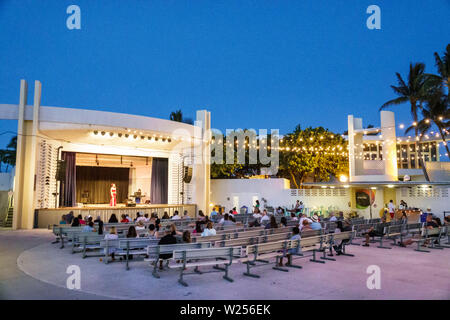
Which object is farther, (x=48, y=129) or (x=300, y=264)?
(x=48, y=129)

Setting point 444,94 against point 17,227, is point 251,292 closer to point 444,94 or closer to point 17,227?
point 17,227

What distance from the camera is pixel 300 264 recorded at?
7.23 m

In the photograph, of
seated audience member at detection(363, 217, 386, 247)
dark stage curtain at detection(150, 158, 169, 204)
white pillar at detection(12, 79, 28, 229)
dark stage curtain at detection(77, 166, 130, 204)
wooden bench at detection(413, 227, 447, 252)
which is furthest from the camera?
dark stage curtain at detection(77, 166, 130, 204)

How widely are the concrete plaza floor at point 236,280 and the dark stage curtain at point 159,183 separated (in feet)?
46.3

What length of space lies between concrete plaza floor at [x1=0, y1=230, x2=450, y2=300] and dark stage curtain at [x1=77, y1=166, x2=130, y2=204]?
55.3 ft

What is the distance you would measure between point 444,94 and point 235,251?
21.7 m

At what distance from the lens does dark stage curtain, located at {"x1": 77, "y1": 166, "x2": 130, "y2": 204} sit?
24.2m

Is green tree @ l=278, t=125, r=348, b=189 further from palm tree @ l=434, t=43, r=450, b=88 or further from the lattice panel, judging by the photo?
the lattice panel

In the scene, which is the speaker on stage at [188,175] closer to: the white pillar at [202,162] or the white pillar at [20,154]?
the white pillar at [202,162]

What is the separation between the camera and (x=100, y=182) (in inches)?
983

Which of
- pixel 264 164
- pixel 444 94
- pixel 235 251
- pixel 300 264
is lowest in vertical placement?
pixel 300 264

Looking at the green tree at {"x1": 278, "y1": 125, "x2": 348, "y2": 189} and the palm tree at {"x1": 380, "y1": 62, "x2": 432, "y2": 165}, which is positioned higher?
the palm tree at {"x1": 380, "y1": 62, "x2": 432, "y2": 165}

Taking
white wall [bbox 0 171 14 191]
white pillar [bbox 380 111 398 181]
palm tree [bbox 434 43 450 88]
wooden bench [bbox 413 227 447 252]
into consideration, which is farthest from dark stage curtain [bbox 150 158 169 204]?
palm tree [bbox 434 43 450 88]
